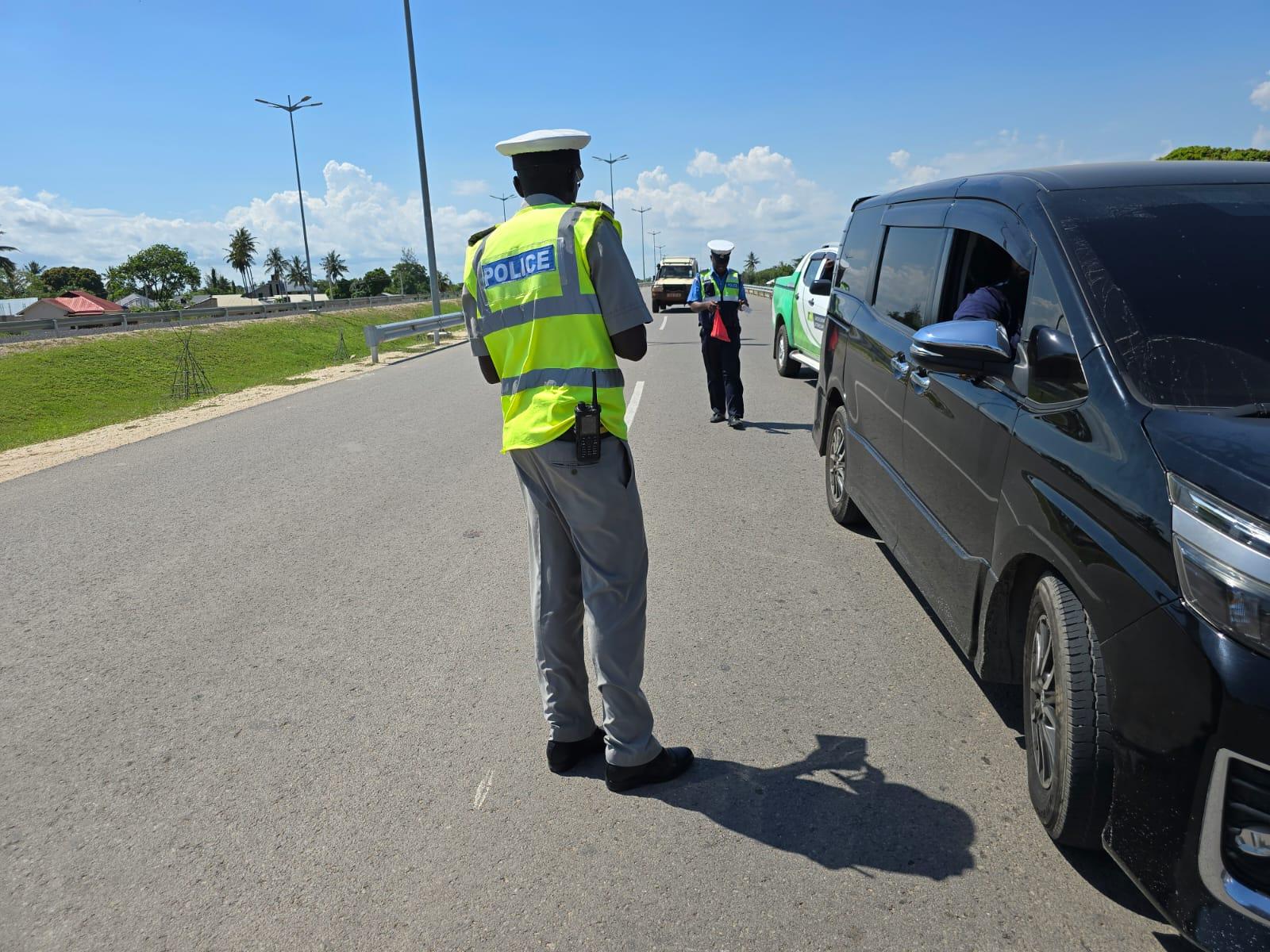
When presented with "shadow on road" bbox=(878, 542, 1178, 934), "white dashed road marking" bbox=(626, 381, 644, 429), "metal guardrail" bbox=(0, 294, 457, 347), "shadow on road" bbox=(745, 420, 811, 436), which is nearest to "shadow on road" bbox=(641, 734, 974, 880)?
"shadow on road" bbox=(878, 542, 1178, 934)

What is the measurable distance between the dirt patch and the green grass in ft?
1.99

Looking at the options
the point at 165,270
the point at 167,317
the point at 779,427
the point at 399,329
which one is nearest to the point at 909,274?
the point at 779,427

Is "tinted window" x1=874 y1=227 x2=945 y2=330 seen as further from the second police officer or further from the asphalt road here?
the second police officer

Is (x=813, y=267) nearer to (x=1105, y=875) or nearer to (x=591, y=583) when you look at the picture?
(x=591, y=583)

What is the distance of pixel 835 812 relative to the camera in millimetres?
2967

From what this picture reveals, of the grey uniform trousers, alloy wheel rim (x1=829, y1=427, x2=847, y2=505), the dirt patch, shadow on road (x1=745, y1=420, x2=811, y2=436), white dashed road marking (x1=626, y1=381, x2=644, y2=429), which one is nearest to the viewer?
the grey uniform trousers

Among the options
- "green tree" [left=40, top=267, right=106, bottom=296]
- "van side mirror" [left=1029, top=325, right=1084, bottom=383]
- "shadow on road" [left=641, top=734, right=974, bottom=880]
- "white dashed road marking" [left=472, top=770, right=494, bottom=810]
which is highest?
"green tree" [left=40, top=267, right=106, bottom=296]

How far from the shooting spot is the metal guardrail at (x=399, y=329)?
2086cm

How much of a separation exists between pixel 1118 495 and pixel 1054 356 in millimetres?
632

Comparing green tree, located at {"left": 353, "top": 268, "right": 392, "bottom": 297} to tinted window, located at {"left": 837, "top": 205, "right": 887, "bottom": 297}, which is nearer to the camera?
tinted window, located at {"left": 837, "top": 205, "right": 887, "bottom": 297}

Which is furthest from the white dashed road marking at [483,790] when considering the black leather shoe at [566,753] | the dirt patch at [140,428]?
the dirt patch at [140,428]

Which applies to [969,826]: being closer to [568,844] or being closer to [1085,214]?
[568,844]

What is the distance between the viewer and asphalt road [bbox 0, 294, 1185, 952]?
2.54m

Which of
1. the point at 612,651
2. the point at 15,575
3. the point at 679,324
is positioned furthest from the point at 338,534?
the point at 679,324
